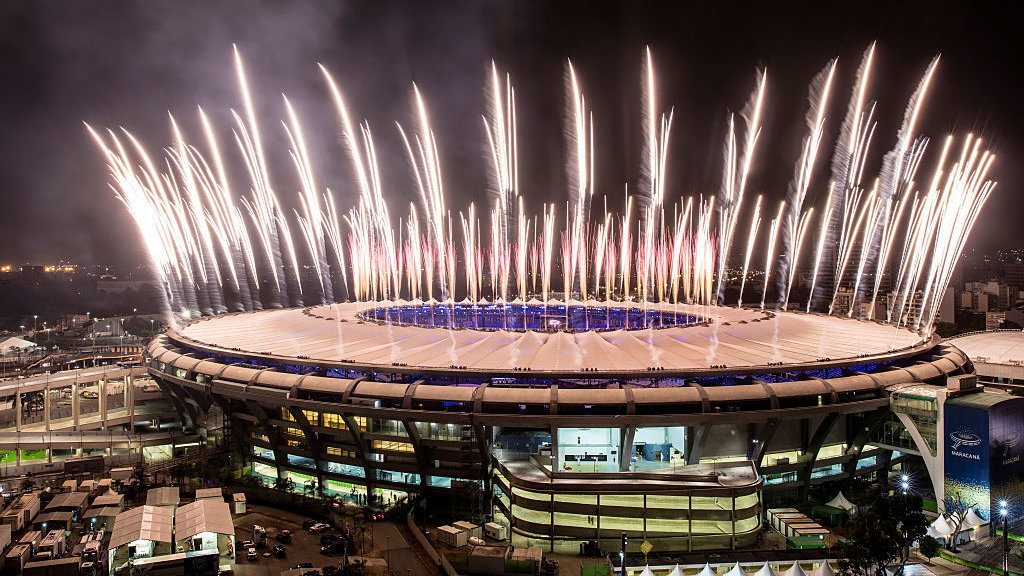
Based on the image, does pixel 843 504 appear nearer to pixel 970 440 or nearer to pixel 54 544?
pixel 970 440

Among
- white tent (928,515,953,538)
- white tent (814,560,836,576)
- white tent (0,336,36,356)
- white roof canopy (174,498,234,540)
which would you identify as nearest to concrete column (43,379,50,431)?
white roof canopy (174,498,234,540)

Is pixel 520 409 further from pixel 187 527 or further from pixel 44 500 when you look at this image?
pixel 44 500

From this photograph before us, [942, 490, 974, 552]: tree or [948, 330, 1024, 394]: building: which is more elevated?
[948, 330, 1024, 394]: building

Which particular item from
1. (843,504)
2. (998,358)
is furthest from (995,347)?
(843,504)

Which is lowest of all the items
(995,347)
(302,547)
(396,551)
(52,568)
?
(302,547)

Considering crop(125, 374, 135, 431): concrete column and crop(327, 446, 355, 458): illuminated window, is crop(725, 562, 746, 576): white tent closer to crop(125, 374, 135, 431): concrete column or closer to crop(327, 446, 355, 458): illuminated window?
crop(327, 446, 355, 458): illuminated window

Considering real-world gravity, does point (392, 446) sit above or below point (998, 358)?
below
